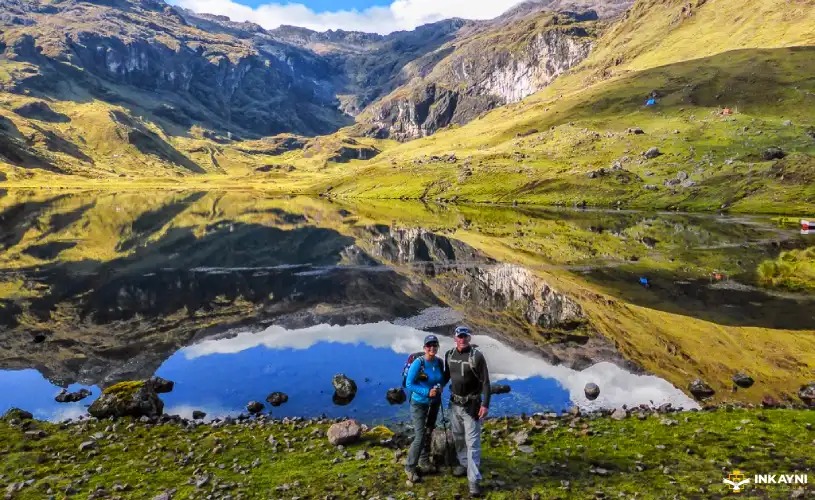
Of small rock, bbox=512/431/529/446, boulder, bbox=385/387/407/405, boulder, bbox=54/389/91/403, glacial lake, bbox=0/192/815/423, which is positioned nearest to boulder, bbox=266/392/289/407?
glacial lake, bbox=0/192/815/423

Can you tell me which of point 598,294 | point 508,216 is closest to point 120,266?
point 598,294

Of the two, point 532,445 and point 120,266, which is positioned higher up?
point 120,266

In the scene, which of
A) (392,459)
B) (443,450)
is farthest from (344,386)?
(443,450)

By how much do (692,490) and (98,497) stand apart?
1866cm

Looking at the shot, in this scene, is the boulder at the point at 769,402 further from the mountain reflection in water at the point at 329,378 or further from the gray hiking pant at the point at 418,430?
the gray hiking pant at the point at 418,430

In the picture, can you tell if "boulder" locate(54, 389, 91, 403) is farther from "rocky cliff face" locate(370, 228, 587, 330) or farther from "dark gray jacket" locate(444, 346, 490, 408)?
"rocky cliff face" locate(370, 228, 587, 330)

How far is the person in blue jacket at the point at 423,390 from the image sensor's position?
53.9 ft

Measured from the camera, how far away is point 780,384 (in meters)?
29.2

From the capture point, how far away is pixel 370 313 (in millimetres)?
50719

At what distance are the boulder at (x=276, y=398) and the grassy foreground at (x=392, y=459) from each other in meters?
4.50

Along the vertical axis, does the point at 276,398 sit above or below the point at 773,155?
below

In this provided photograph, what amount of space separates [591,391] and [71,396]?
2994 centimetres

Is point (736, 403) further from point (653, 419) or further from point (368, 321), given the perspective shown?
point (368, 321)

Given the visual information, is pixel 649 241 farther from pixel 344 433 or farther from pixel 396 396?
pixel 344 433
